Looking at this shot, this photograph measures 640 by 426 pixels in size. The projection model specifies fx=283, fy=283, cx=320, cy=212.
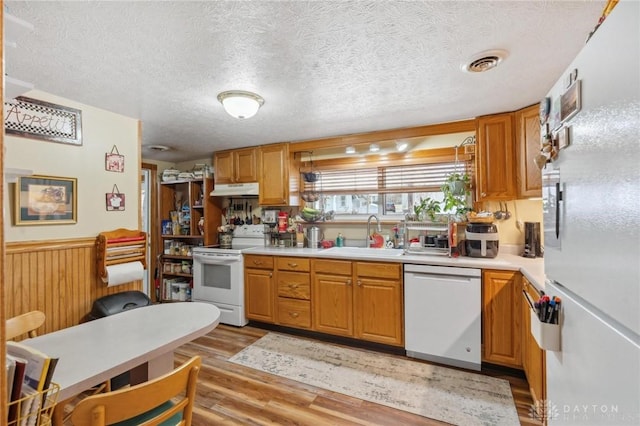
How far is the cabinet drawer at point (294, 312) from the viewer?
3000 millimetres

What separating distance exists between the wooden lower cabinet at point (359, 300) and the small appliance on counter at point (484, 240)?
69 cm

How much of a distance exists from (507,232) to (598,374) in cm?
235

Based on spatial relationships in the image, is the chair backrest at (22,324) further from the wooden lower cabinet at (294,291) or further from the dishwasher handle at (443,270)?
the dishwasher handle at (443,270)

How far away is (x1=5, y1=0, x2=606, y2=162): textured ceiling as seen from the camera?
→ 1.24 m

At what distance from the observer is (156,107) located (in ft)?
7.57

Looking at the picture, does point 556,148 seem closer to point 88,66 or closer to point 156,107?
point 88,66

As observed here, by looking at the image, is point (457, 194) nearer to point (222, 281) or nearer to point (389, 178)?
point (389, 178)

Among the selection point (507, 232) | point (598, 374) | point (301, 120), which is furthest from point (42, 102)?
point (507, 232)

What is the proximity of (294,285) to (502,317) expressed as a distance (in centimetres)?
191

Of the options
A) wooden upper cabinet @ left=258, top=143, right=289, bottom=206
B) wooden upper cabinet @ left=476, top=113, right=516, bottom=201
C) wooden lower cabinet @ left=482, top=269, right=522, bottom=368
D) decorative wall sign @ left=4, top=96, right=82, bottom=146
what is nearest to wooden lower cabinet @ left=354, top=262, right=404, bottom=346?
wooden lower cabinet @ left=482, top=269, right=522, bottom=368

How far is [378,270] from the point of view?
266cm

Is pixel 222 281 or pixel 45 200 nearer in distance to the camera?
pixel 45 200

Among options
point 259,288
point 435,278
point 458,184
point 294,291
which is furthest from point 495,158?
point 259,288

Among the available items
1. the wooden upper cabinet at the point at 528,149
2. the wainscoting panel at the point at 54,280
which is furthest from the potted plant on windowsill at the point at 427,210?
the wainscoting panel at the point at 54,280
